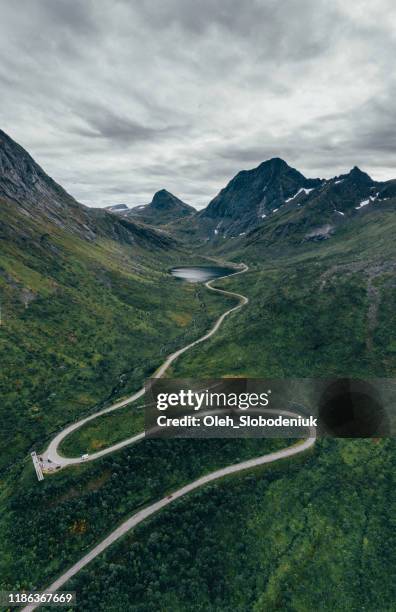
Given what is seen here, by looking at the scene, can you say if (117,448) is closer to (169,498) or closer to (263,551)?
(169,498)

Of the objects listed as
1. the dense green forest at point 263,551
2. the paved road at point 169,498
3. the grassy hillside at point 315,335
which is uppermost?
the grassy hillside at point 315,335

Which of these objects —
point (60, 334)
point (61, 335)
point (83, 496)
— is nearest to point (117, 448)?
point (83, 496)

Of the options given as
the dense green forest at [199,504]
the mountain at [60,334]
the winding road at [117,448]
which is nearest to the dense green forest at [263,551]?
the dense green forest at [199,504]

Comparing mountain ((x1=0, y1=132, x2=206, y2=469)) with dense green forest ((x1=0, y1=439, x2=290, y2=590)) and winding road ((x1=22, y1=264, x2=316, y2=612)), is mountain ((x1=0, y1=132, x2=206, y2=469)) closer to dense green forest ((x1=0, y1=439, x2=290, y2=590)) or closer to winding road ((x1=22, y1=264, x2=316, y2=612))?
winding road ((x1=22, y1=264, x2=316, y2=612))

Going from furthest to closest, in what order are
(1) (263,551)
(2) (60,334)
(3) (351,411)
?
1. (2) (60,334)
2. (3) (351,411)
3. (1) (263,551)

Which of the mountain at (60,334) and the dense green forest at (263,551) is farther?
the mountain at (60,334)

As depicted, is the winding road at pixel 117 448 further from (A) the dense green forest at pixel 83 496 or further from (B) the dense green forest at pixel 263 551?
(B) the dense green forest at pixel 263 551

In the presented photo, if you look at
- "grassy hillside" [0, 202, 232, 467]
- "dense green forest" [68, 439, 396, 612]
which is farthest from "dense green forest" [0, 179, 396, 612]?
"grassy hillside" [0, 202, 232, 467]

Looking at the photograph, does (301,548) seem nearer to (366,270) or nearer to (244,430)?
(244,430)
